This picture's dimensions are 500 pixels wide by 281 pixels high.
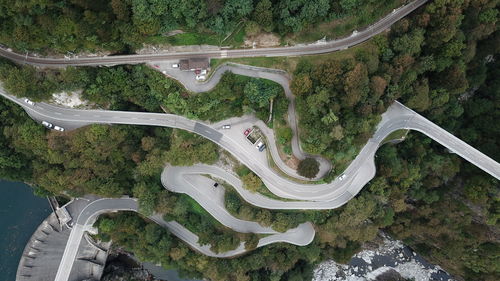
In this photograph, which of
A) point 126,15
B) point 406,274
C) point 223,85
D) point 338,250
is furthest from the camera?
point 406,274

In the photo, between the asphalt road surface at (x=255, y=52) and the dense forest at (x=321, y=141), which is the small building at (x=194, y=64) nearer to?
the asphalt road surface at (x=255, y=52)

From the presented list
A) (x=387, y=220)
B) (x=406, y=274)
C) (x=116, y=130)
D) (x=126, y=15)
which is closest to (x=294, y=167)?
(x=387, y=220)

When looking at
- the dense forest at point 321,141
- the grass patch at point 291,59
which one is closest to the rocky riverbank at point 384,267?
the dense forest at point 321,141

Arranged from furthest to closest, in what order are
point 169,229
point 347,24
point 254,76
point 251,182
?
point 169,229 → point 251,182 → point 254,76 → point 347,24

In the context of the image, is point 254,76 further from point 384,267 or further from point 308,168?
point 384,267

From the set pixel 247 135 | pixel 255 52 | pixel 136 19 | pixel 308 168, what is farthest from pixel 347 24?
pixel 136 19

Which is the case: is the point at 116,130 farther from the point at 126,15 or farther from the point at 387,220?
the point at 387,220
